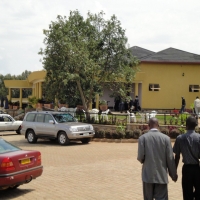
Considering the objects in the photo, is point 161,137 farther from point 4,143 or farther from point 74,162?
point 74,162

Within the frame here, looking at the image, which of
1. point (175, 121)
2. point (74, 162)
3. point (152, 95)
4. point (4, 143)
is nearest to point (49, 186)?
point (4, 143)

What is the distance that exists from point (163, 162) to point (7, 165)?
152 inches

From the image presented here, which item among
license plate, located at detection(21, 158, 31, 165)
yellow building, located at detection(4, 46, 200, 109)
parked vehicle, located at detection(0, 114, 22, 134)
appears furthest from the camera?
yellow building, located at detection(4, 46, 200, 109)

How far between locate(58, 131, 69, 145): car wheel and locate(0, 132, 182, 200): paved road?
170cm

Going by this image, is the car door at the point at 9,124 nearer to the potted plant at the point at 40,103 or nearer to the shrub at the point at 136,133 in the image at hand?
the potted plant at the point at 40,103

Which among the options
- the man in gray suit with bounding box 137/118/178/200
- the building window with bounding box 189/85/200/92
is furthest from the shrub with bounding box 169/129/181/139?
the building window with bounding box 189/85/200/92

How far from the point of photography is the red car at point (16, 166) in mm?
8602

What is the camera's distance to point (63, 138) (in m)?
19.5

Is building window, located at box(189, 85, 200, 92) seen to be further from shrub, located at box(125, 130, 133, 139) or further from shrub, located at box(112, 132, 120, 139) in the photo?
shrub, located at box(112, 132, 120, 139)

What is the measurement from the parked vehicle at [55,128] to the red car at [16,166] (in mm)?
9541

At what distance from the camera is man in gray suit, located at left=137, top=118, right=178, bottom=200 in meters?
6.29

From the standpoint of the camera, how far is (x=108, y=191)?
9.42 metres

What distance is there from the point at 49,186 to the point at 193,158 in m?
4.75

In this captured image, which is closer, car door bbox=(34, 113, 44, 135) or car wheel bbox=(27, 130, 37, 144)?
car door bbox=(34, 113, 44, 135)
